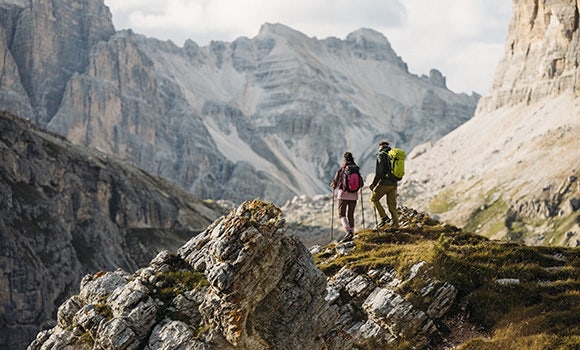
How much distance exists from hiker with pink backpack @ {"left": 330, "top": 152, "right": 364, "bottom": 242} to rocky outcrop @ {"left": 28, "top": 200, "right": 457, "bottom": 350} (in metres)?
8.15

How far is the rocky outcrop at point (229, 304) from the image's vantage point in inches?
950

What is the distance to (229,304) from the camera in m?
24.0

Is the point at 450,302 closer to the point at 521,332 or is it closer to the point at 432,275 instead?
the point at 432,275

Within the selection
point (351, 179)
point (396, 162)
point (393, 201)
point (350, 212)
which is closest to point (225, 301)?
point (351, 179)

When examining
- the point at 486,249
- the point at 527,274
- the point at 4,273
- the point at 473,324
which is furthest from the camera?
the point at 4,273

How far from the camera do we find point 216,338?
23.9 m

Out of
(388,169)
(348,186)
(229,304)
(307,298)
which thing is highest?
(388,169)

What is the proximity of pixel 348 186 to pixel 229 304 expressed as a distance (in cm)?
1296

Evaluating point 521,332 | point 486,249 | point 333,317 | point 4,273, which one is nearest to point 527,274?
point 486,249

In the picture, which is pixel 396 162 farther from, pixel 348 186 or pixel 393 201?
pixel 348 186

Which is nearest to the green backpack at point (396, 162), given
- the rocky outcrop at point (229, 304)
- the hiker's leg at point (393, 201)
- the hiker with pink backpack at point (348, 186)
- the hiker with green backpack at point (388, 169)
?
the hiker with green backpack at point (388, 169)

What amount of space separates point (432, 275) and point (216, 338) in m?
10.5

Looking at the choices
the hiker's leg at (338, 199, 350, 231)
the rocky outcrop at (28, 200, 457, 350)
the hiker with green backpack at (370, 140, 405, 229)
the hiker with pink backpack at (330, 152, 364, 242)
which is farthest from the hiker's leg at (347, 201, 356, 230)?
the rocky outcrop at (28, 200, 457, 350)

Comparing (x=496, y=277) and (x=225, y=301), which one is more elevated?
(x=225, y=301)
